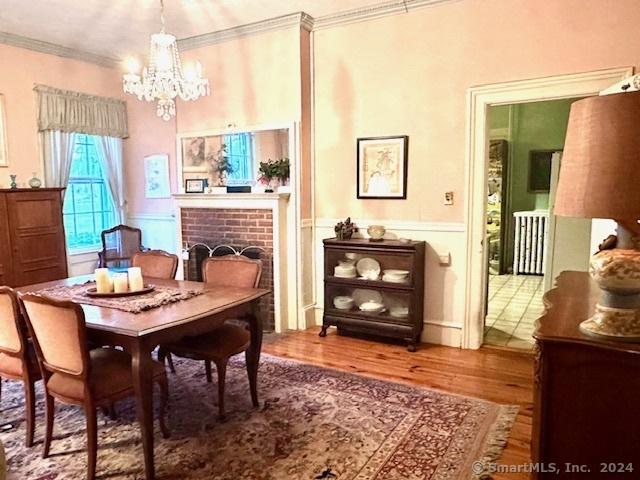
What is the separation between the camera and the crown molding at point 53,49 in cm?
463

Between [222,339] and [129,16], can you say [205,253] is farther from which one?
[129,16]

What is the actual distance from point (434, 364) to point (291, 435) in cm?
153

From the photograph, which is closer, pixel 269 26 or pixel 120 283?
pixel 120 283

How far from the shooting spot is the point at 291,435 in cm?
260

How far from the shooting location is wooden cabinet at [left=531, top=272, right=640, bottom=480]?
55.9 inches

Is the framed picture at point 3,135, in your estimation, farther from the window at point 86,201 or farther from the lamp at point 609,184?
the lamp at point 609,184

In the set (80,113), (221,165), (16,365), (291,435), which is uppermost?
(80,113)

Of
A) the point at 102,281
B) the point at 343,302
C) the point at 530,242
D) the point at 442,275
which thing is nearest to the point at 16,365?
the point at 102,281

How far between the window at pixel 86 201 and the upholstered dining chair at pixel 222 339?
2.93 meters

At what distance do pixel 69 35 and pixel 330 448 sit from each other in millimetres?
4775

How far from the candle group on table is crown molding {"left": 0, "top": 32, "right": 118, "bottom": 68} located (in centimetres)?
334

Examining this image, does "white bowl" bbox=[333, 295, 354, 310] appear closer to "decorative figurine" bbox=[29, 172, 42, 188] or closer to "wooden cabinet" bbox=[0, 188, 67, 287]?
"wooden cabinet" bbox=[0, 188, 67, 287]

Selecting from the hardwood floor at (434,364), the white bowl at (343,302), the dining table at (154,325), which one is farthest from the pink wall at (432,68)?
the dining table at (154,325)

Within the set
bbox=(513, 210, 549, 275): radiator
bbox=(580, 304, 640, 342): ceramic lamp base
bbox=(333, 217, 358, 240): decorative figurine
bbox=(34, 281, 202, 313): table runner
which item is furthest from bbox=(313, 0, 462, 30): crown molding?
bbox=(513, 210, 549, 275): radiator
